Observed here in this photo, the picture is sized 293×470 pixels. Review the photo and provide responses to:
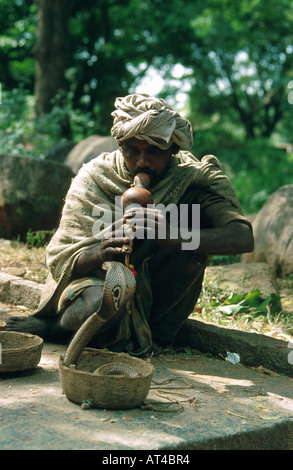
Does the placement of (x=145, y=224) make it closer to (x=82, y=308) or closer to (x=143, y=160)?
(x=143, y=160)

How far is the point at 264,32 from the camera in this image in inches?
725

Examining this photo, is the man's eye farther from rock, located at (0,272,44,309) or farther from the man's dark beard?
rock, located at (0,272,44,309)

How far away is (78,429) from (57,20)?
9930mm

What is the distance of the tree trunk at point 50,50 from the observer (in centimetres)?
1052

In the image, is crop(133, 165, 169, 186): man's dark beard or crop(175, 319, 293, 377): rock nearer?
crop(133, 165, 169, 186): man's dark beard

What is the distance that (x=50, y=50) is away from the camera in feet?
34.7

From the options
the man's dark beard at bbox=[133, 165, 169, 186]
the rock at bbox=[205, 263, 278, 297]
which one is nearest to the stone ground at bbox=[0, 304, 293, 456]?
the man's dark beard at bbox=[133, 165, 169, 186]

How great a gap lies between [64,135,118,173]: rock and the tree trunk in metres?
2.89

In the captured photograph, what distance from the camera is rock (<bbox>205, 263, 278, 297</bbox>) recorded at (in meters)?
4.80

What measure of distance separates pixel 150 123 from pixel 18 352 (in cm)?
143

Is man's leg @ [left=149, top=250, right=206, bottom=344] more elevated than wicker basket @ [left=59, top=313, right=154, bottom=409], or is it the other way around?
man's leg @ [left=149, top=250, right=206, bottom=344]

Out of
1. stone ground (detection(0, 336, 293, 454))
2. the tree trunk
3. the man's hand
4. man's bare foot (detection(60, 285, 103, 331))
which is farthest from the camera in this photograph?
the tree trunk

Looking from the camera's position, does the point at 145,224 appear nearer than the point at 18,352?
No

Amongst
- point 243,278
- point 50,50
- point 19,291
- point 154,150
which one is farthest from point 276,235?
point 50,50
